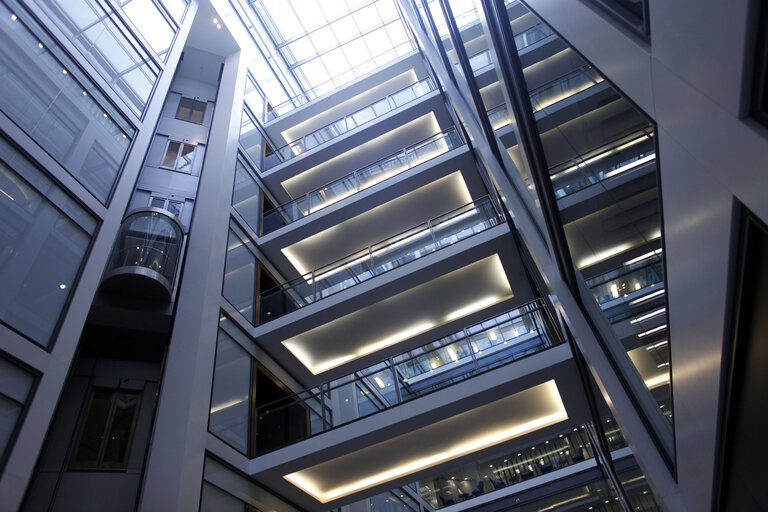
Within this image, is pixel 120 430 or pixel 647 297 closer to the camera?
pixel 647 297

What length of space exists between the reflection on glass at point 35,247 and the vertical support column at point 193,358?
6.54 feet

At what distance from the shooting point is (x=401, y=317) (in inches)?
413

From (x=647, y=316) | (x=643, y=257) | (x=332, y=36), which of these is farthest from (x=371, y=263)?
(x=332, y=36)

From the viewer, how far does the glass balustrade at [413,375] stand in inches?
295

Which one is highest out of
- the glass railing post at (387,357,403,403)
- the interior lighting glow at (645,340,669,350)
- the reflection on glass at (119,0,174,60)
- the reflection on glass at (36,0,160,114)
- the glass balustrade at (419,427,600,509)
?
the reflection on glass at (119,0,174,60)

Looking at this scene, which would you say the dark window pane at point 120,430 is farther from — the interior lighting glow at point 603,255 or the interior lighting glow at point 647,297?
the interior lighting glow at point 647,297

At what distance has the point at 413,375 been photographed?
7.82 m

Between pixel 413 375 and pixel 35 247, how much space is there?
5290 millimetres

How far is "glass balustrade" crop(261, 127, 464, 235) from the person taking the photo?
1235cm

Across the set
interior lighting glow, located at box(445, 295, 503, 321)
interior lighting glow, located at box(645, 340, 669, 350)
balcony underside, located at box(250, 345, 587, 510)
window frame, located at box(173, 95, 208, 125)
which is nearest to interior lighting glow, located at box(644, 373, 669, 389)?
interior lighting glow, located at box(645, 340, 669, 350)

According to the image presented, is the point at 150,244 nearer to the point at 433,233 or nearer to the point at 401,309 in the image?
the point at 401,309

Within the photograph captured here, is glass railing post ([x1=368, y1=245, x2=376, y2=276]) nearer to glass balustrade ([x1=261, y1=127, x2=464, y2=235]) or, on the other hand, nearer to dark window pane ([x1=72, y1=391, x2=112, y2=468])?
glass balustrade ([x1=261, y1=127, x2=464, y2=235])

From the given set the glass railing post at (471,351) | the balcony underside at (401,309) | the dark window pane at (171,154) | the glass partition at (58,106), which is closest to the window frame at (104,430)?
the balcony underside at (401,309)

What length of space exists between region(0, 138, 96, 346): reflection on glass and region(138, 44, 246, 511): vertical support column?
1994 millimetres
